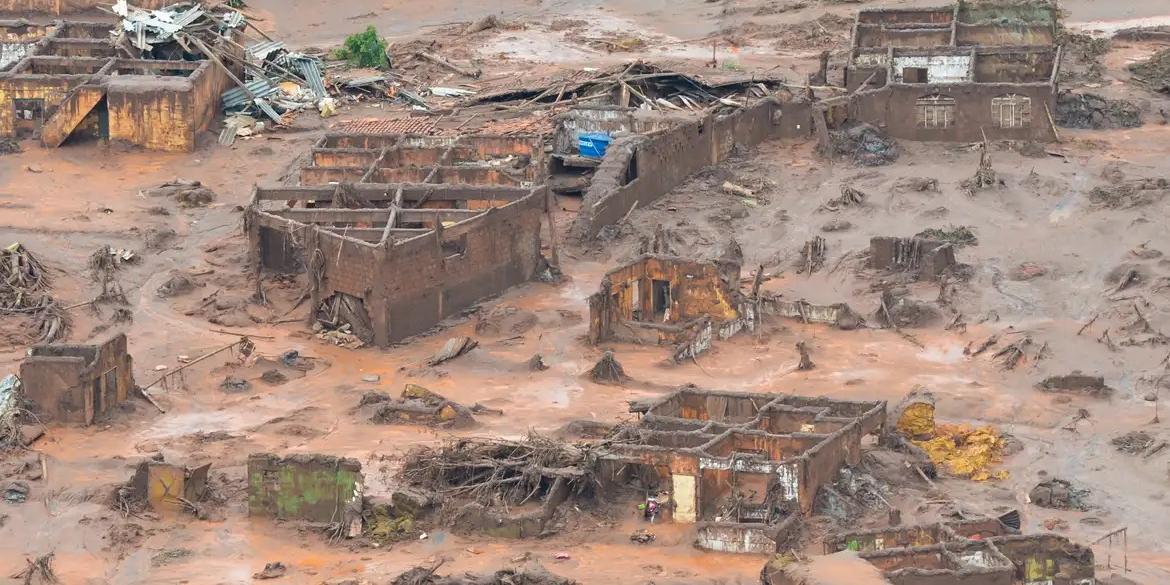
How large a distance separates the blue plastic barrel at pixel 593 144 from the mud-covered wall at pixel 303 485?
656 inches

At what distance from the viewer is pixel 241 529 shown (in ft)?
108

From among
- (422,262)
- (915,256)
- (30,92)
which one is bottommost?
(915,256)

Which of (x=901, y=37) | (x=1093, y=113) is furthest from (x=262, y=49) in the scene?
(x=1093, y=113)

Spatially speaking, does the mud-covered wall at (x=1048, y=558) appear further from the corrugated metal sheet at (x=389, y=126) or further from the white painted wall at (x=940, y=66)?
the white painted wall at (x=940, y=66)

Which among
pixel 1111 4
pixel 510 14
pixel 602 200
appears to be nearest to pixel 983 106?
pixel 602 200

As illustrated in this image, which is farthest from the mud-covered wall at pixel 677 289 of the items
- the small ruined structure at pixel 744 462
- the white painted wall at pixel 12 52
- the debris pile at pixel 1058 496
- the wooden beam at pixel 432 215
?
the white painted wall at pixel 12 52

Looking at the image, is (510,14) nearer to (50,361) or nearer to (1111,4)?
(1111,4)

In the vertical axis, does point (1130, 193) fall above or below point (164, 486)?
above

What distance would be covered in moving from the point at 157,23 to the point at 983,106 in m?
17.4

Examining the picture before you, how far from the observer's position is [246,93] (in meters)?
54.1

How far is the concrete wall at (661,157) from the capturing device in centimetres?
4591

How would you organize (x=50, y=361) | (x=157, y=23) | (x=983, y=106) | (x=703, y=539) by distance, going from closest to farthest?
(x=703, y=539) < (x=50, y=361) < (x=983, y=106) < (x=157, y=23)

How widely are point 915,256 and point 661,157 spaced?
20.8 ft

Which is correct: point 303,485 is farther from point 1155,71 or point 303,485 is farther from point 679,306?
point 1155,71
